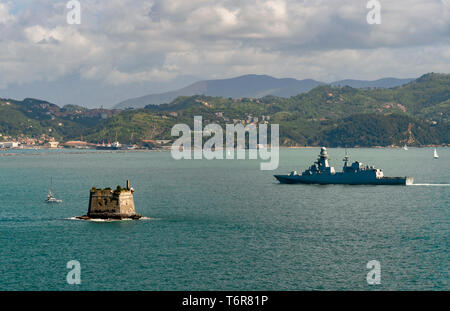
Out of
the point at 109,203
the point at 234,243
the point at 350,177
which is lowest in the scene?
the point at 234,243

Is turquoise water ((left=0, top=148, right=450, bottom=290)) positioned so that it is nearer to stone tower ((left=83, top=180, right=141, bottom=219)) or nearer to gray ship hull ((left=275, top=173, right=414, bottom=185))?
stone tower ((left=83, top=180, right=141, bottom=219))

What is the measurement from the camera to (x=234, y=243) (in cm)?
7481

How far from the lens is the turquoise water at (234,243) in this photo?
58.0 m

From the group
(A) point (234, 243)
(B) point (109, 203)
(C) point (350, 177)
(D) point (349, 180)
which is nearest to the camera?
(A) point (234, 243)

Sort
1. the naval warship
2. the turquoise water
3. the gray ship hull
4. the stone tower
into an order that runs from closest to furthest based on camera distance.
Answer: the turquoise water < the stone tower < the gray ship hull < the naval warship

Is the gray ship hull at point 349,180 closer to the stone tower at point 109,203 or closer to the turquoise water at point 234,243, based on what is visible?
the turquoise water at point 234,243

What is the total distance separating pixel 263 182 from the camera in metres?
170

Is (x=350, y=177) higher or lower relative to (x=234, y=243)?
higher

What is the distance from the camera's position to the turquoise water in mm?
58031

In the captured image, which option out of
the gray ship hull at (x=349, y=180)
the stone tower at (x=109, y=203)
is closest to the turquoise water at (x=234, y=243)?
the stone tower at (x=109, y=203)

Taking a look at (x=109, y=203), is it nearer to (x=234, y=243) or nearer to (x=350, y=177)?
(x=234, y=243)

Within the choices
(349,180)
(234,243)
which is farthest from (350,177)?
(234,243)

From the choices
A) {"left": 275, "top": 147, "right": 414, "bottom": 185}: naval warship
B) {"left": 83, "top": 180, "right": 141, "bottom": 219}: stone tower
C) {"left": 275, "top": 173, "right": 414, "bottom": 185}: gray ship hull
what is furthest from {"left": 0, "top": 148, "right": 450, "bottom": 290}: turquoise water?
{"left": 275, "top": 147, "right": 414, "bottom": 185}: naval warship

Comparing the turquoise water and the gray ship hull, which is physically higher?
the gray ship hull
